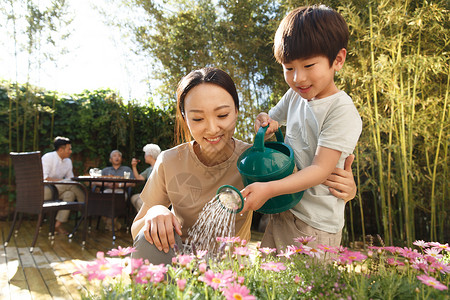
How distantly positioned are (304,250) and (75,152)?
721 centimetres

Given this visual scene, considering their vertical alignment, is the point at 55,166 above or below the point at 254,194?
below

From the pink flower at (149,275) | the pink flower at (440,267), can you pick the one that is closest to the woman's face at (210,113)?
the pink flower at (149,275)

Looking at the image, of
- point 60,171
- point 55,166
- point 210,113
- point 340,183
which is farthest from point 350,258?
point 60,171

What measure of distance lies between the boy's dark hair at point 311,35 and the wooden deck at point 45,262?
1745mm

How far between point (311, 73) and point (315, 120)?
0.54ft

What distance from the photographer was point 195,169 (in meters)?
1.19

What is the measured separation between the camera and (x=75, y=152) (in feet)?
23.9

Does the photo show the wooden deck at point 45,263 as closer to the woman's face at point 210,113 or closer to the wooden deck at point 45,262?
the wooden deck at point 45,262

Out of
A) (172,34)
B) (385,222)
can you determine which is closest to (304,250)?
(385,222)

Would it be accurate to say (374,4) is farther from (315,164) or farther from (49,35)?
(49,35)

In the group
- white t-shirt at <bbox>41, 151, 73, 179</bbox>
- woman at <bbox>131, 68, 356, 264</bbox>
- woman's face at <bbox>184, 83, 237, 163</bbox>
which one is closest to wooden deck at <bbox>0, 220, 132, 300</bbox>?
white t-shirt at <bbox>41, 151, 73, 179</bbox>

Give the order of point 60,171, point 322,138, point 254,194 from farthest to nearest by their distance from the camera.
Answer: point 60,171, point 322,138, point 254,194

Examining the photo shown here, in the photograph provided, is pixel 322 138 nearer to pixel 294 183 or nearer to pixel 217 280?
pixel 294 183

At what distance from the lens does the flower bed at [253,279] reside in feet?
2.16
